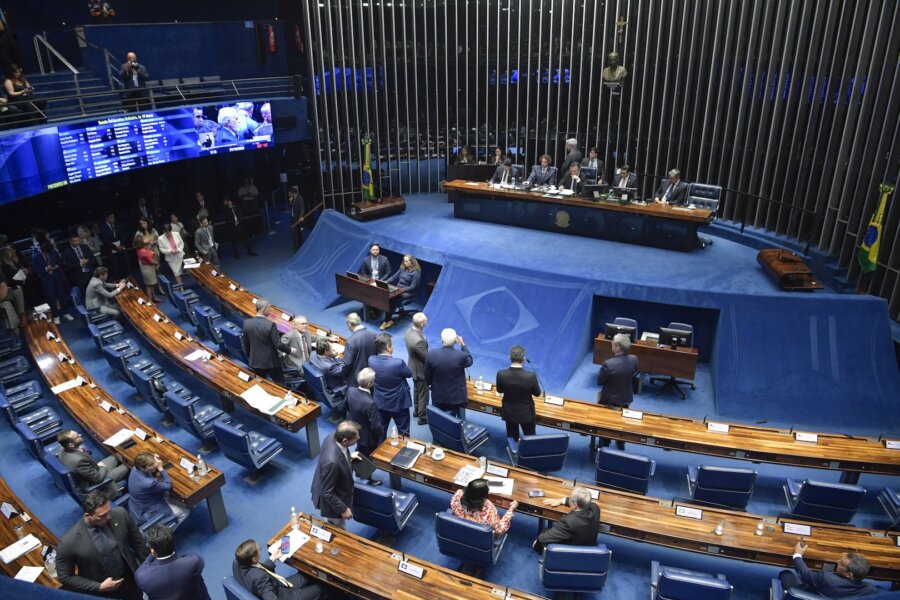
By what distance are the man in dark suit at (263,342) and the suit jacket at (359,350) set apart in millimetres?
1334

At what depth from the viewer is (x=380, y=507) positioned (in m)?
5.82

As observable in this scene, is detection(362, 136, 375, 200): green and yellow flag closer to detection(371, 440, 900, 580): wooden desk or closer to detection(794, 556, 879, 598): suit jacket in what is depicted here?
detection(371, 440, 900, 580): wooden desk

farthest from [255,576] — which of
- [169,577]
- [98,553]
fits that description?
[98,553]

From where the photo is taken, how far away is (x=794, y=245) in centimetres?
1170

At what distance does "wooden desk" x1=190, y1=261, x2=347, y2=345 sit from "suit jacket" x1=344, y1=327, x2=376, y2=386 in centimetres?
150

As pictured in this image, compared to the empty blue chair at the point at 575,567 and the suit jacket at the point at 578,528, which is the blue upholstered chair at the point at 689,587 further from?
the suit jacket at the point at 578,528

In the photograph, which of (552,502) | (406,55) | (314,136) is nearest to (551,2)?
(406,55)

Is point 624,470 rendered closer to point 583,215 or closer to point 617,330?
point 617,330

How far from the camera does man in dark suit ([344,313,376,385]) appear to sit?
24.4ft

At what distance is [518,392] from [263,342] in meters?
3.61

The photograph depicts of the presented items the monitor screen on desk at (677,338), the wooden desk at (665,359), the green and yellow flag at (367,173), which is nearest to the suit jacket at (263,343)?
the wooden desk at (665,359)

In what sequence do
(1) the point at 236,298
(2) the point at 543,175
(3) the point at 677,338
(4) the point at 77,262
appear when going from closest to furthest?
(3) the point at 677,338 → (1) the point at 236,298 → (4) the point at 77,262 → (2) the point at 543,175

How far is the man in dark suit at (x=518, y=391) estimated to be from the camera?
6.76 metres

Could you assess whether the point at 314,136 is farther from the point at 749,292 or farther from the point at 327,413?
the point at 749,292
